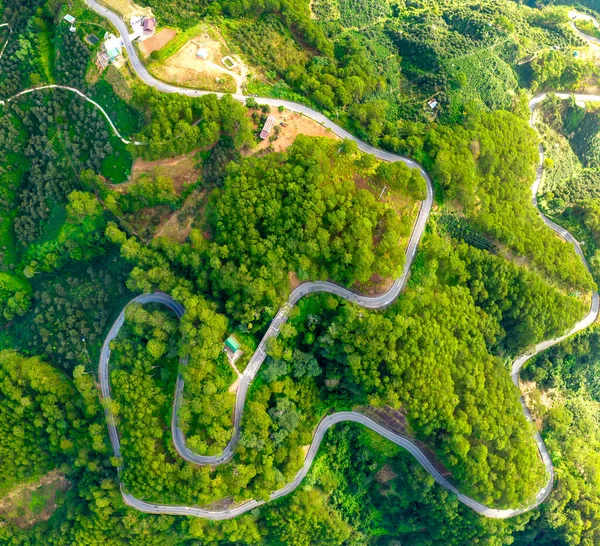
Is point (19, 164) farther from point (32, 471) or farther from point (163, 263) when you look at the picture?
point (32, 471)

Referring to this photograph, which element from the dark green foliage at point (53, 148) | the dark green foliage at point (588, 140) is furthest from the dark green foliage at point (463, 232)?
the dark green foliage at point (53, 148)

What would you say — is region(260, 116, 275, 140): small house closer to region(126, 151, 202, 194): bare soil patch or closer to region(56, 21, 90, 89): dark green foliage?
region(126, 151, 202, 194): bare soil patch

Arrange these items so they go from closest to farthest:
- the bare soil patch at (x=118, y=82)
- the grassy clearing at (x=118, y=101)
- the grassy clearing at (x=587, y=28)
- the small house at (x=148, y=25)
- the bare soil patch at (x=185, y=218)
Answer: the bare soil patch at (x=118, y=82) → the grassy clearing at (x=118, y=101) → the bare soil patch at (x=185, y=218) → the small house at (x=148, y=25) → the grassy clearing at (x=587, y=28)

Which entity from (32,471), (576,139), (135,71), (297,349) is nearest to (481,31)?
(576,139)

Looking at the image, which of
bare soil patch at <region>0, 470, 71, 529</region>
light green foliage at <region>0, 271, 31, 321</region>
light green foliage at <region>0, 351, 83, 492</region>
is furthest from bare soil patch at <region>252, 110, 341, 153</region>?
bare soil patch at <region>0, 470, 71, 529</region>

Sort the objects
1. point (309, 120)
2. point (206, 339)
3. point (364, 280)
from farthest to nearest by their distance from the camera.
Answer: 1. point (309, 120)
2. point (364, 280)
3. point (206, 339)

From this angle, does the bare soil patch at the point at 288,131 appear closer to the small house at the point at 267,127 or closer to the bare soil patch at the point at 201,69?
the small house at the point at 267,127

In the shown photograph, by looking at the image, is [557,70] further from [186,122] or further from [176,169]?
[176,169]
